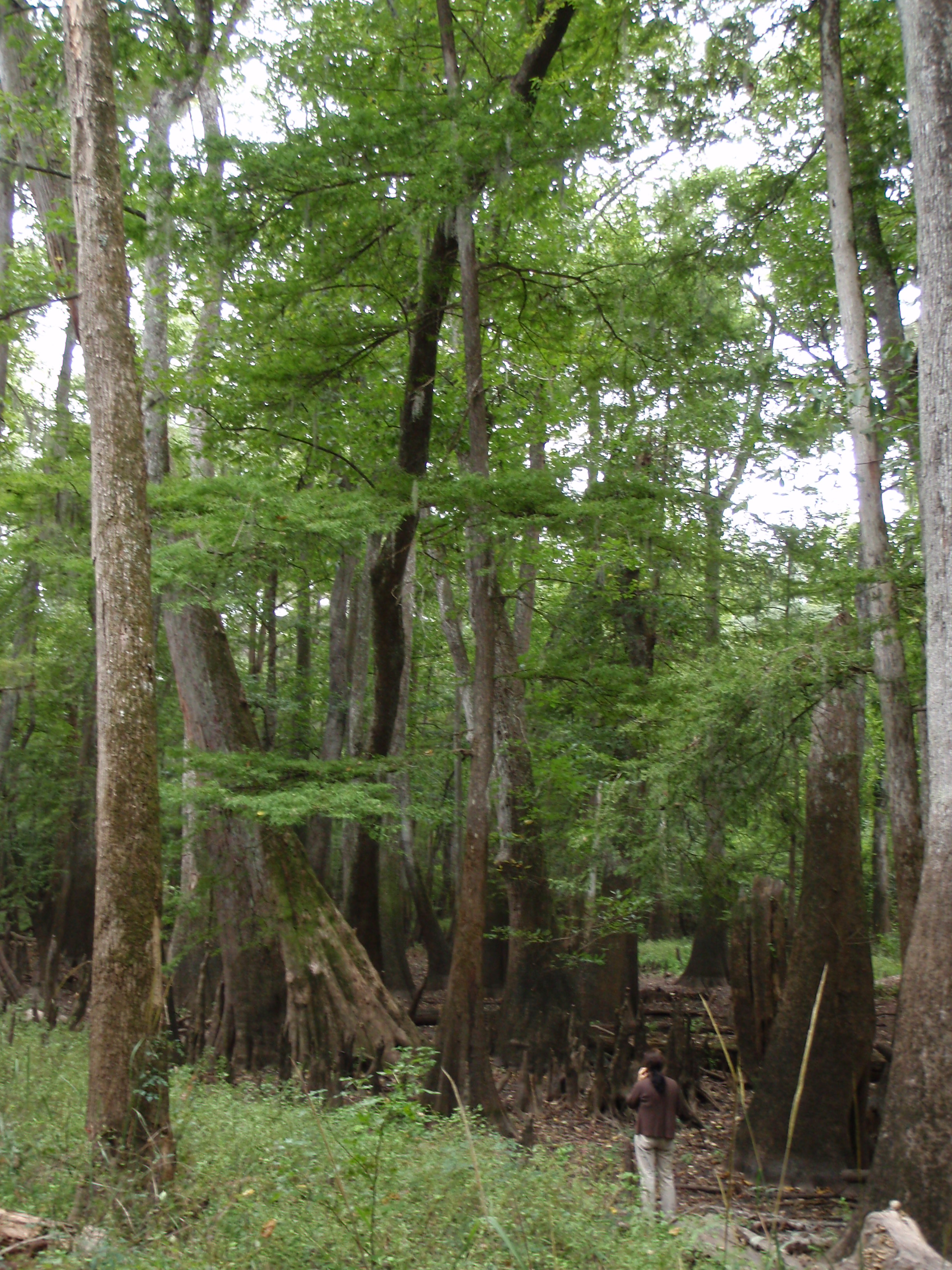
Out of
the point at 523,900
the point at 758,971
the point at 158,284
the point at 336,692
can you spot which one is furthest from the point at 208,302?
the point at 336,692

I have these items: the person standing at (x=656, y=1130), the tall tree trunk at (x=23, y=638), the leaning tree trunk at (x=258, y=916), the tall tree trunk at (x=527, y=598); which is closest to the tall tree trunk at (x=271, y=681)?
the tall tree trunk at (x=23, y=638)

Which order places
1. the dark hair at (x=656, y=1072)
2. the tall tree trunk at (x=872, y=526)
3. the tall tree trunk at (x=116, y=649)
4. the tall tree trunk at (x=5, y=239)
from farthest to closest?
the tall tree trunk at (x=5, y=239), the tall tree trunk at (x=872, y=526), the dark hair at (x=656, y=1072), the tall tree trunk at (x=116, y=649)

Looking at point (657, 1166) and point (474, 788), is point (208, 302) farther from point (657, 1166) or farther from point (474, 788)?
point (657, 1166)

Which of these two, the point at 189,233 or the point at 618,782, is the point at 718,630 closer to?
the point at 618,782

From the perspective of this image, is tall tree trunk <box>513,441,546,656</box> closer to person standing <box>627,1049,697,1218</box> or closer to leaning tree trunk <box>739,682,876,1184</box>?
leaning tree trunk <box>739,682,876,1184</box>

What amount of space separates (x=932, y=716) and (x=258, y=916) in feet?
26.9

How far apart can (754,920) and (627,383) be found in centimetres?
679

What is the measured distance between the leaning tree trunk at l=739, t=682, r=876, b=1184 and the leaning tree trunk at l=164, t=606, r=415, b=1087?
14.2 ft

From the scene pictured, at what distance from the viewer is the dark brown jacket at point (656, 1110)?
7.60m

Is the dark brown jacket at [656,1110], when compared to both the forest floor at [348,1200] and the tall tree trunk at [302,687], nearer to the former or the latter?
the forest floor at [348,1200]

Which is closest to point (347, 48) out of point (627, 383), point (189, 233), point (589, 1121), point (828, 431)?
point (189, 233)

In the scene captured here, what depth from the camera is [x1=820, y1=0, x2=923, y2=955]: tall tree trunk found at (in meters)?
8.60

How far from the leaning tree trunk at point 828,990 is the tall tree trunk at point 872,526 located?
1.29ft

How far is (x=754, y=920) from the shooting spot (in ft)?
34.6
